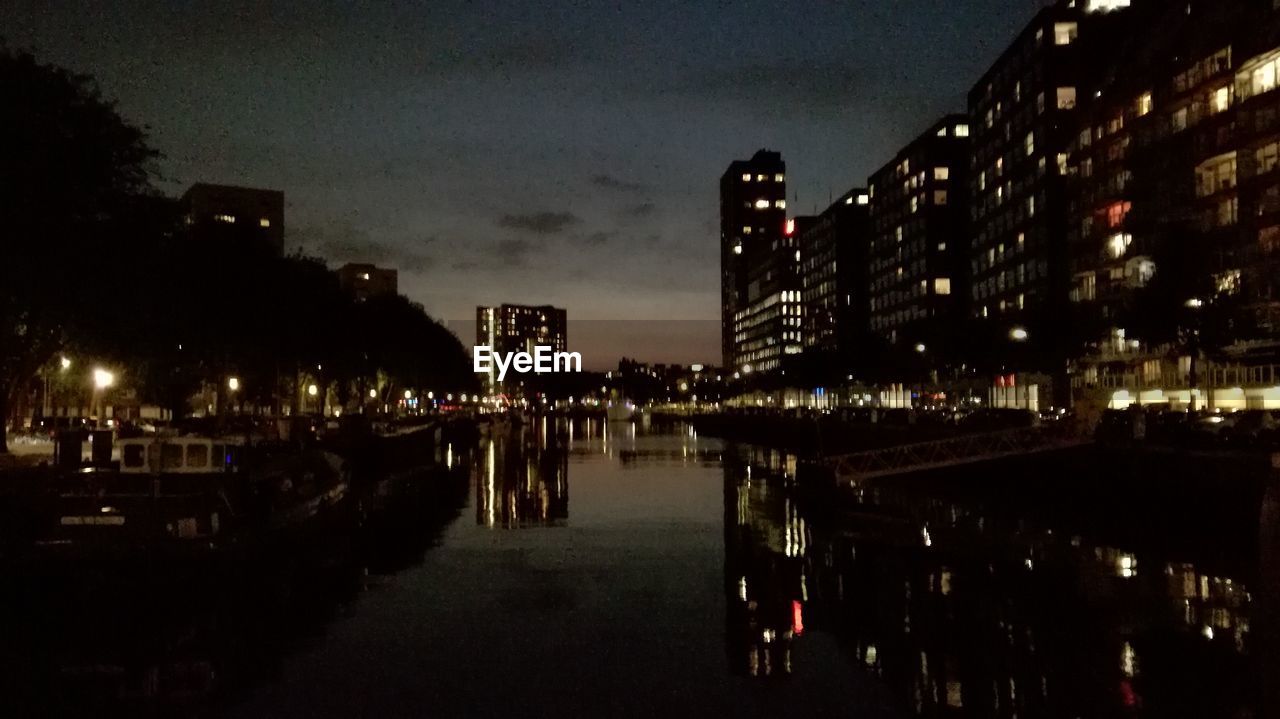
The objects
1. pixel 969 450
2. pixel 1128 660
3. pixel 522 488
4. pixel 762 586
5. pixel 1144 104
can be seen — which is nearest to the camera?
pixel 1128 660

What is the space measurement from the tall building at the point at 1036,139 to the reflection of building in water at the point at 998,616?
7748cm

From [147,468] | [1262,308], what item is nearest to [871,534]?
[147,468]

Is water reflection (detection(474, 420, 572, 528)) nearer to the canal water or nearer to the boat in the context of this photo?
the canal water

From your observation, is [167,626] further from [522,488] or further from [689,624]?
[522,488]

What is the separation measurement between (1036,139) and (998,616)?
109479mm

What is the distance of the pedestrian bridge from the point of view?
5169cm

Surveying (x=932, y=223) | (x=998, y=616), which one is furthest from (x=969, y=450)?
(x=932, y=223)

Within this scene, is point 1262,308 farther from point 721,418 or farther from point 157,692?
point 721,418

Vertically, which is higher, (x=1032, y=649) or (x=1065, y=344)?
(x=1065, y=344)

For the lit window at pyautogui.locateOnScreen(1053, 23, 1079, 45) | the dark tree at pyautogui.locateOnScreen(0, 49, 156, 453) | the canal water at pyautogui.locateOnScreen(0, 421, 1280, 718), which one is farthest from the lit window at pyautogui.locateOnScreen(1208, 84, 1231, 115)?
the dark tree at pyautogui.locateOnScreen(0, 49, 156, 453)

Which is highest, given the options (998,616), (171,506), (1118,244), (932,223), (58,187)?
(932,223)

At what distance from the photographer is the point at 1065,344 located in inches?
3551

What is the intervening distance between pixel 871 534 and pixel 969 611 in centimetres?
1345

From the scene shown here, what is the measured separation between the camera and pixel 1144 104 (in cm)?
9919
